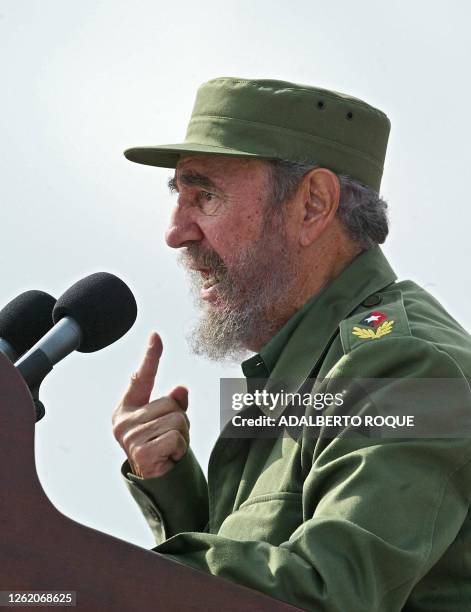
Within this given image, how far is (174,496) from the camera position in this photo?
175 inches

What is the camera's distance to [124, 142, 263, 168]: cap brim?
449cm

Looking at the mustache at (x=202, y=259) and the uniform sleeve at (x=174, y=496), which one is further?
the mustache at (x=202, y=259)

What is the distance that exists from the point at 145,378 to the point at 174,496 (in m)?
0.43

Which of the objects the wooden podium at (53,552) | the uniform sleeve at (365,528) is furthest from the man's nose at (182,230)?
the wooden podium at (53,552)

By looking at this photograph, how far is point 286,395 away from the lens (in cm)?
397

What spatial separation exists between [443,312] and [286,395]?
56 centimetres

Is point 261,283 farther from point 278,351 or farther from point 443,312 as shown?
point 443,312

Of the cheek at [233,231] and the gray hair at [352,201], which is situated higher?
the gray hair at [352,201]

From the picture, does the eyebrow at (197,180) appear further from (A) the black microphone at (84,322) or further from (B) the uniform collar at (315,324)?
(A) the black microphone at (84,322)

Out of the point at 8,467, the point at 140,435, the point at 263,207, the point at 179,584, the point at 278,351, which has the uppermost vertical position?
the point at 263,207

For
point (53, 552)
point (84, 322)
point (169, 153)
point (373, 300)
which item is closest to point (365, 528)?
point (53, 552)

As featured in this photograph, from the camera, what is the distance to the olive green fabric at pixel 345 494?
288 cm

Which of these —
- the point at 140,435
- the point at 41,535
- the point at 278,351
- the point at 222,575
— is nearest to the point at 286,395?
the point at 278,351

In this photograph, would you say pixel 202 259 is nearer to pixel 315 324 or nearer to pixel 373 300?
pixel 315 324
